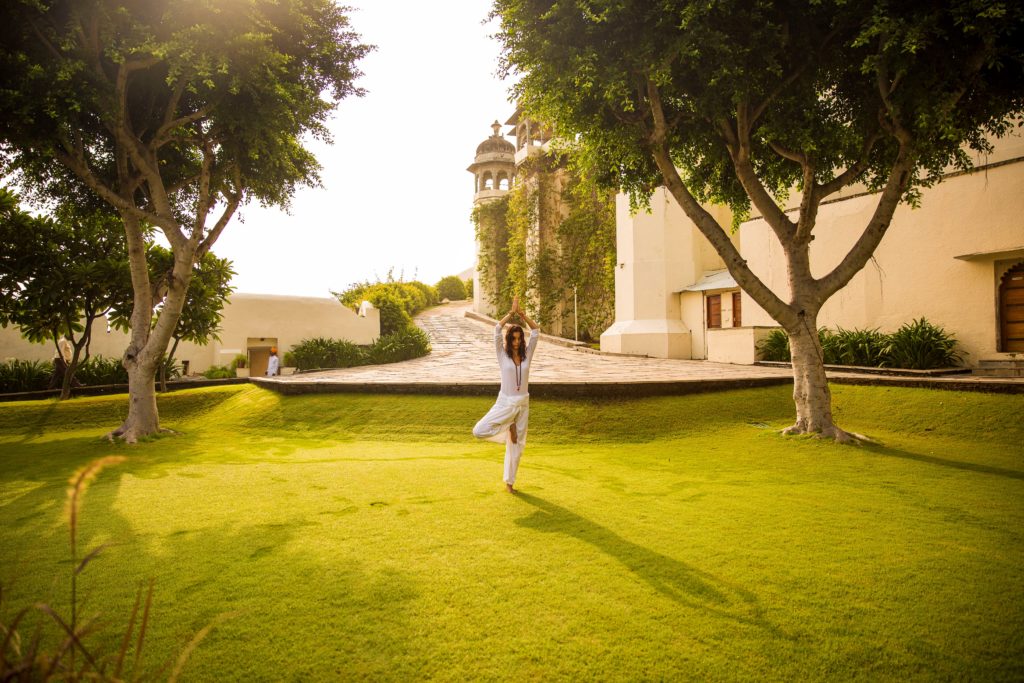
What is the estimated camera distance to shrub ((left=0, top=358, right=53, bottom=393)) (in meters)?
15.8

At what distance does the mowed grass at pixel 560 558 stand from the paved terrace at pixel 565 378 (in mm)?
2438

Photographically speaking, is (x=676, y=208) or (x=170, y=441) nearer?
(x=170, y=441)

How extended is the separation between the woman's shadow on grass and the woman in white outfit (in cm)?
104

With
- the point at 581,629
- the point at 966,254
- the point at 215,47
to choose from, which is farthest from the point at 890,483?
the point at 215,47

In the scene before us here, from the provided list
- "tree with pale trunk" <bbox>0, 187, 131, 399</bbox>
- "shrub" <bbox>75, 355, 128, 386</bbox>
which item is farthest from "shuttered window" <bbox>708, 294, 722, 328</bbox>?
"shrub" <bbox>75, 355, 128, 386</bbox>

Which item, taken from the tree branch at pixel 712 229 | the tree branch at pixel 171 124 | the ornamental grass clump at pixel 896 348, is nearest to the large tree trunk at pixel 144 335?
the tree branch at pixel 171 124

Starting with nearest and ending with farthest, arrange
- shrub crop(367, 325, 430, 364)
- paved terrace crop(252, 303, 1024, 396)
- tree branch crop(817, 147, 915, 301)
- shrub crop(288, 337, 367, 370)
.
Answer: tree branch crop(817, 147, 915, 301)
paved terrace crop(252, 303, 1024, 396)
shrub crop(288, 337, 367, 370)
shrub crop(367, 325, 430, 364)

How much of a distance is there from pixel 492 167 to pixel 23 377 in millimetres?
26122

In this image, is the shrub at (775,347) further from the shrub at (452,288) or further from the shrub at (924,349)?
the shrub at (452,288)

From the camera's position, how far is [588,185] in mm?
11086

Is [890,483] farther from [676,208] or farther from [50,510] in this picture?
[676,208]

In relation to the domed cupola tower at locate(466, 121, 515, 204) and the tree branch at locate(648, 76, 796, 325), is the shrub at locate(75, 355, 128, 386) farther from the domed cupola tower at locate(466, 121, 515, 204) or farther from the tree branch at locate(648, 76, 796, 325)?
the domed cupola tower at locate(466, 121, 515, 204)

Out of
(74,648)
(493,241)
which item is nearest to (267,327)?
(493,241)

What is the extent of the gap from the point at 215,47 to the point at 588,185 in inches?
261
